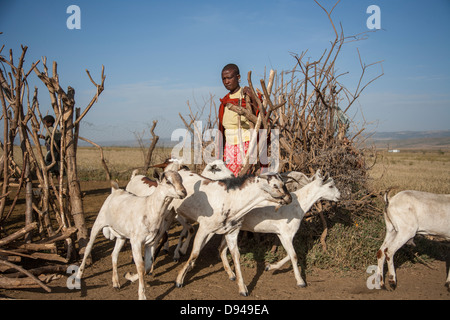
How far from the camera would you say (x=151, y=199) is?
4.71m

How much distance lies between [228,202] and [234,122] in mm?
1925

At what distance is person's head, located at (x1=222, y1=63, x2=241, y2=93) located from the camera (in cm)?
632

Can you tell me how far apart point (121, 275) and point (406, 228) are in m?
4.41

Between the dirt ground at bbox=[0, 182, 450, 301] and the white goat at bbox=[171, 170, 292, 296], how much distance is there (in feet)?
1.11

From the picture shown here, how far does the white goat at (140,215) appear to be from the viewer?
448 centimetres

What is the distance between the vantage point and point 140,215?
186 inches

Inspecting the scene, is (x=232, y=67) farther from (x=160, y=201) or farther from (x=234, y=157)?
(x=160, y=201)

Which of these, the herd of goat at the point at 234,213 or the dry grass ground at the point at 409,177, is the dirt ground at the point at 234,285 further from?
the dry grass ground at the point at 409,177

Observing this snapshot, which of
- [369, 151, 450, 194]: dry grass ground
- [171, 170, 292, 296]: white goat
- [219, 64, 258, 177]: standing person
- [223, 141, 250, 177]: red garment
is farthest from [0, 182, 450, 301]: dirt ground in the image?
[219, 64, 258, 177]: standing person

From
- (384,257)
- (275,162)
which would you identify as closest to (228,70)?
(275,162)

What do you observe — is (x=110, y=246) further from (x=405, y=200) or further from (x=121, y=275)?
(x=405, y=200)

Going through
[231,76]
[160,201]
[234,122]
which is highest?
[231,76]

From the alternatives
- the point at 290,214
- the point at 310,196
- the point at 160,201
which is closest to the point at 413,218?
the point at 310,196

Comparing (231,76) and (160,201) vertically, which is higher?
(231,76)
